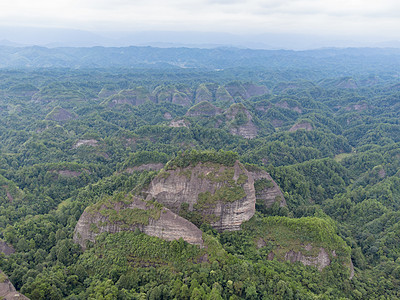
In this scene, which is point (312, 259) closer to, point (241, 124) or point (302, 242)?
point (302, 242)

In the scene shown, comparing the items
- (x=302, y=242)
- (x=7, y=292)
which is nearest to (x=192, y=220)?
(x=302, y=242)

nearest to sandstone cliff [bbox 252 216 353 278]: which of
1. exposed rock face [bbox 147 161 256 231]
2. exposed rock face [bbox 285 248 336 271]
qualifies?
exposed rock face [bbox 285 248 336 271]

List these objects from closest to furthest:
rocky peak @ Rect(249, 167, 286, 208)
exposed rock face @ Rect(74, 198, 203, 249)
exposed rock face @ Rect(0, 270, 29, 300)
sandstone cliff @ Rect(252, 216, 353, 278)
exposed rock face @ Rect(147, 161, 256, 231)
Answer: exposed rock face @ Rect(0, 270, 29, 300) < exposed rock face @ Rect(74, 198, 203, 249) < sandstone cliff @ Rect(252, 216, 353, 278) < exposed rock face @ Rect(147, 161, 256, 231) < rocky peak @ Rect(249, 167, 286, 208)

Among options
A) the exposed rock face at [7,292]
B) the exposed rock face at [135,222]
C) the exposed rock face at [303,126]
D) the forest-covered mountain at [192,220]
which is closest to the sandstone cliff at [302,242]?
the forest-covered mountain at [192,220]

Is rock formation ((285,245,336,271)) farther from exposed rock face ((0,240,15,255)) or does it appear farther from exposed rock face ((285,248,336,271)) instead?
exposed rock face ((0,240,15,255))

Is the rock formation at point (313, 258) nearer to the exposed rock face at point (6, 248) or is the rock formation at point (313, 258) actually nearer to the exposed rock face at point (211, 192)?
the exposed rock face at point (211, 192)

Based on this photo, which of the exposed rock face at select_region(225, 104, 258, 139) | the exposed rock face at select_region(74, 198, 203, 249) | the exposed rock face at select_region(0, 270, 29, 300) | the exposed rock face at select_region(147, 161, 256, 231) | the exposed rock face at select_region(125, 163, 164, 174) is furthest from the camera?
the exposed rock face at select_region(225, 104, 258, 139)
